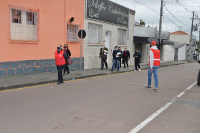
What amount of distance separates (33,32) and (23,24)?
0.72m

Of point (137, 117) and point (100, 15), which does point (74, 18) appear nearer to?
point (100, 15)

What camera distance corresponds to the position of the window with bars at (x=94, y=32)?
1633cm

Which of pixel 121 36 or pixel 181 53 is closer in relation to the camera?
pixel 121 36

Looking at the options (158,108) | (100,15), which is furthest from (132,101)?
(100,15)

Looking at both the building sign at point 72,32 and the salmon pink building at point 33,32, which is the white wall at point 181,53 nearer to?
the building sign at point 72,32

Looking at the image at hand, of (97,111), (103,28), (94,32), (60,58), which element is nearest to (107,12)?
(103,28)

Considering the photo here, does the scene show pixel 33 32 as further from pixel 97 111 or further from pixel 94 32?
pixel 97 111

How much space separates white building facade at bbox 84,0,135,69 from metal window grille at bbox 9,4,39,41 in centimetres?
459

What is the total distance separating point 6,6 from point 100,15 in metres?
8.48

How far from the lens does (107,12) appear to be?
1828cm

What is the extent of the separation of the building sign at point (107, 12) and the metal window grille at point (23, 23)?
4.90 metres

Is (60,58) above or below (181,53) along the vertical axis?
below

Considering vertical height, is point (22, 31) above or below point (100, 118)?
above

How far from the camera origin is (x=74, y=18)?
14.5 metres
